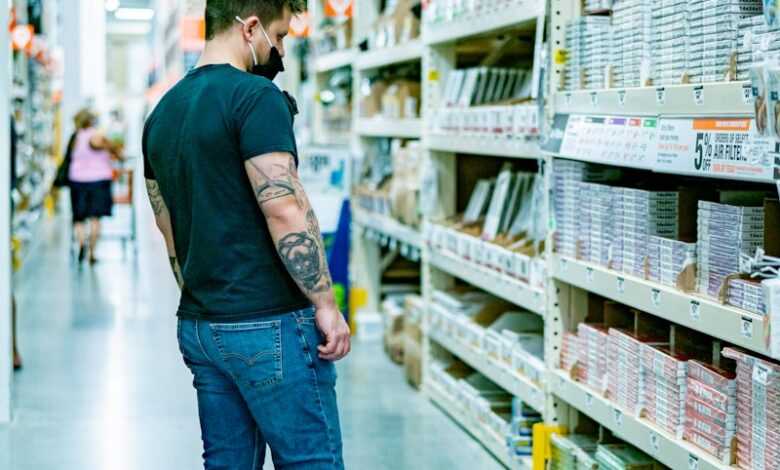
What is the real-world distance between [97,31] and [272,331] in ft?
122

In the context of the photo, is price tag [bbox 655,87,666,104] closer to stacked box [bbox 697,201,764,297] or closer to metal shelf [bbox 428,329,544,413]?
stacked box [bbox 697,201,764,297]

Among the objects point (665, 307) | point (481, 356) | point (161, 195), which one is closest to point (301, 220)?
point (161, 195)

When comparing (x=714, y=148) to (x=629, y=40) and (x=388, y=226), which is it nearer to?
(x=629, y=40)

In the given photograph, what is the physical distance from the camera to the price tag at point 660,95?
334 cm

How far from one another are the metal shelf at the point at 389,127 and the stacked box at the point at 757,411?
351 cm

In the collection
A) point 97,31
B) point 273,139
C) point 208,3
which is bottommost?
point 273,139

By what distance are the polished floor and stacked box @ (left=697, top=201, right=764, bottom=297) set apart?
6.38 ft

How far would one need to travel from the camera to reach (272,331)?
286 centimetres

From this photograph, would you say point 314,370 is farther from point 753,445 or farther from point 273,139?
point 753,445

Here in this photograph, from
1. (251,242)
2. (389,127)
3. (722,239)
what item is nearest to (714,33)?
(722,239)

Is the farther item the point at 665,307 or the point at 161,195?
the point at 665,307

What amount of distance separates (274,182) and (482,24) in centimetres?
266

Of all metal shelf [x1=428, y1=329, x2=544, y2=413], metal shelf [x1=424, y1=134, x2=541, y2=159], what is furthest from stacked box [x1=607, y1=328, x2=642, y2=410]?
metal shelf [x1=424, y1=134, x2=541, y2=159]

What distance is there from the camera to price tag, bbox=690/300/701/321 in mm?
3156
